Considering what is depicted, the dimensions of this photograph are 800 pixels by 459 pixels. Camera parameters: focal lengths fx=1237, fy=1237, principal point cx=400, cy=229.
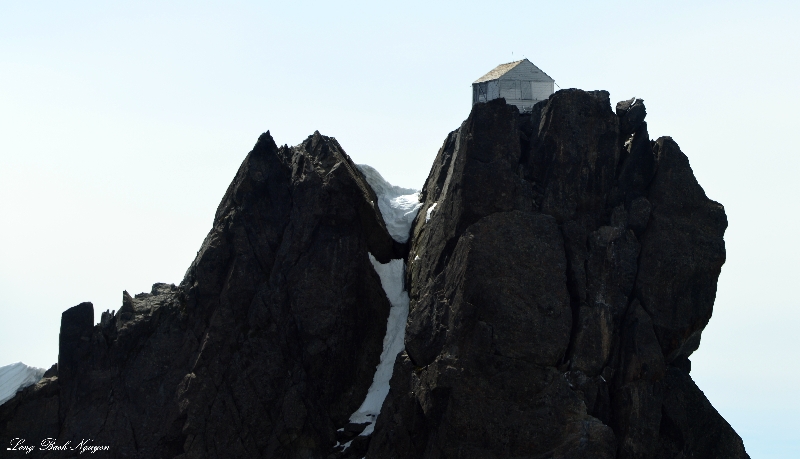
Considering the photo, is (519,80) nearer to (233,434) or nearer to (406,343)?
(406,343)

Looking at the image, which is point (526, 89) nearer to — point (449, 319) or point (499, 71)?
point (499, 71)

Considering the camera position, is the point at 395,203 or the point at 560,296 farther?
the point at 395,203

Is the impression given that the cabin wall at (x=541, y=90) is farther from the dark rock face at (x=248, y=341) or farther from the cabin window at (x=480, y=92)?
the dark rock face at (x=248, y=341)

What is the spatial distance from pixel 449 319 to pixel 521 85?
21240mm

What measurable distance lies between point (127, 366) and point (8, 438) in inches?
328

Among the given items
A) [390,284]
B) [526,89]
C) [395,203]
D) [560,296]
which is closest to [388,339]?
[390,284]

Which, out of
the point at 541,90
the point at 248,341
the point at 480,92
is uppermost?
the point at 480,92

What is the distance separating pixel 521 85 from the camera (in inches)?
3226

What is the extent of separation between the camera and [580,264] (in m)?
68.6

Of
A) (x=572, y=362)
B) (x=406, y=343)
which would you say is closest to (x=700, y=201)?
(x=572, y=362)

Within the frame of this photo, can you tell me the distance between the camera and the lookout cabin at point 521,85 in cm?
8175

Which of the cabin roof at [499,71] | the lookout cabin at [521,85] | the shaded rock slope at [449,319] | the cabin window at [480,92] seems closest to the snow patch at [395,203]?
the shaded rock slope at [449,319]

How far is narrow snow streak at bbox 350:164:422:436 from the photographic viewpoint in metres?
71.9

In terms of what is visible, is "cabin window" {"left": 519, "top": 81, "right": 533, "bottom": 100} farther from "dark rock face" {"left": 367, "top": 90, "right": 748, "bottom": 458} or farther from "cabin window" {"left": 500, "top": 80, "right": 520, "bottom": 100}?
"dark rock face" {"left": 367, "top": 90, "right": 748, "bottom": 458}
